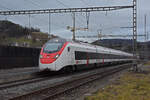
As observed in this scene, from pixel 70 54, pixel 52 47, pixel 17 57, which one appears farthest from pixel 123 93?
pixel 17 57

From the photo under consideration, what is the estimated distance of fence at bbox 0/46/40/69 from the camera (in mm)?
24423

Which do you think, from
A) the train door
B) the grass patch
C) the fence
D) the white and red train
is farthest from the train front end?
the fence

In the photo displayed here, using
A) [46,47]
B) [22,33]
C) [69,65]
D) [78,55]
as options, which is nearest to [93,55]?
[78,55]

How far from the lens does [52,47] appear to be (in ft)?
59.7

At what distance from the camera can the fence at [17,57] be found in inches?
962

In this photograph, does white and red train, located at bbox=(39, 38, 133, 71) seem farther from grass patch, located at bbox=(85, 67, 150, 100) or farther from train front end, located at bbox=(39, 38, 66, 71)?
grass patch, located at bbox=(85, 67, 150, 100)

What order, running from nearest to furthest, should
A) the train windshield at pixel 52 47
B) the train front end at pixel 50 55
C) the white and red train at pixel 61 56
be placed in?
the train front end at pixel 50 55
the white and red train at pixel 61 56
the train windshield at pixel 52 47

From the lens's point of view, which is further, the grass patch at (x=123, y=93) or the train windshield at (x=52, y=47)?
the train windshield at (x=52, y=47)

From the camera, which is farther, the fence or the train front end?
the fence

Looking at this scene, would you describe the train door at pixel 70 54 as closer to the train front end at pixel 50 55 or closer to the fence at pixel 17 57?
the train front end at pixel 50 55

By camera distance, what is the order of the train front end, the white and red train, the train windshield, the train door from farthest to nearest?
the train door < the train windshield < the white and red train < the train front end

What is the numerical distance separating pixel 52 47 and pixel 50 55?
104 centimetres

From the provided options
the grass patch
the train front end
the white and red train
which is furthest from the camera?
the white and red train

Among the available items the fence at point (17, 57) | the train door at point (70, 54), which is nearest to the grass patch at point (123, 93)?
the train door at point (70, 54)
